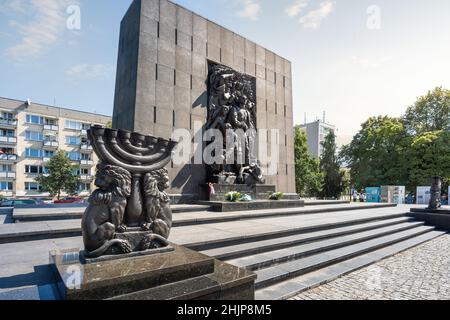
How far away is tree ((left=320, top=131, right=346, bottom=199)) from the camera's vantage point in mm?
42562

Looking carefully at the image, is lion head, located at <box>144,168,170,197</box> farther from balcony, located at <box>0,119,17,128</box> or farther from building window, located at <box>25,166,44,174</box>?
balcony, located at <box>0,119,17,128</box>

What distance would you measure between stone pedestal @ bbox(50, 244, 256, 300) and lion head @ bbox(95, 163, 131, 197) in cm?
90

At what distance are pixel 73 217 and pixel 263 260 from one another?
547cm

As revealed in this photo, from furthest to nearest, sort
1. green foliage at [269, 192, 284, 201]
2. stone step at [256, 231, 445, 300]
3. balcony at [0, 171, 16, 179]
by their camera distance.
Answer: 1. balcony at [0, 171, 16, 179]
2. green foliage at [269, 192, 284, 201]
3. stone step at [256, 231, 445, 300]

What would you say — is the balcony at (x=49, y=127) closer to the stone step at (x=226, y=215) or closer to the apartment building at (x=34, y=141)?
the apartment building at (x=34, y=141)

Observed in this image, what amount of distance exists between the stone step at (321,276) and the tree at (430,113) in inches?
1200

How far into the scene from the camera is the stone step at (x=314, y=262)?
15.9 ft

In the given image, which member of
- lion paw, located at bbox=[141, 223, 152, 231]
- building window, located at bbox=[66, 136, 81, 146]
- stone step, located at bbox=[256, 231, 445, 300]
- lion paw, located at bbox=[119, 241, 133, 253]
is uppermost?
building window, located at bbox=[66, 136, 81, 146]

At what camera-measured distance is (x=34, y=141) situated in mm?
41000

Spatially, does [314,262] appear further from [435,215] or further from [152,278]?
[435,215]

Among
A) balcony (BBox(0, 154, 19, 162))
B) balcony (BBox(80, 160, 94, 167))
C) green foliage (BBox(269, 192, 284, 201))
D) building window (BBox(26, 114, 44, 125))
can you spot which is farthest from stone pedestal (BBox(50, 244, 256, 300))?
building window (BBox(26, 114, 44, 125))

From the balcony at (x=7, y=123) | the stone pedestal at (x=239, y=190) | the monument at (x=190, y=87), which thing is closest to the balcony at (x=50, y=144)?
the balcony at (x=7, y=123)

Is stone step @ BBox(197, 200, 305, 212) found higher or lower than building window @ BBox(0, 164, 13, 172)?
lower

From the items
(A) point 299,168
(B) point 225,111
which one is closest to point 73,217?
(B) point 225,111
